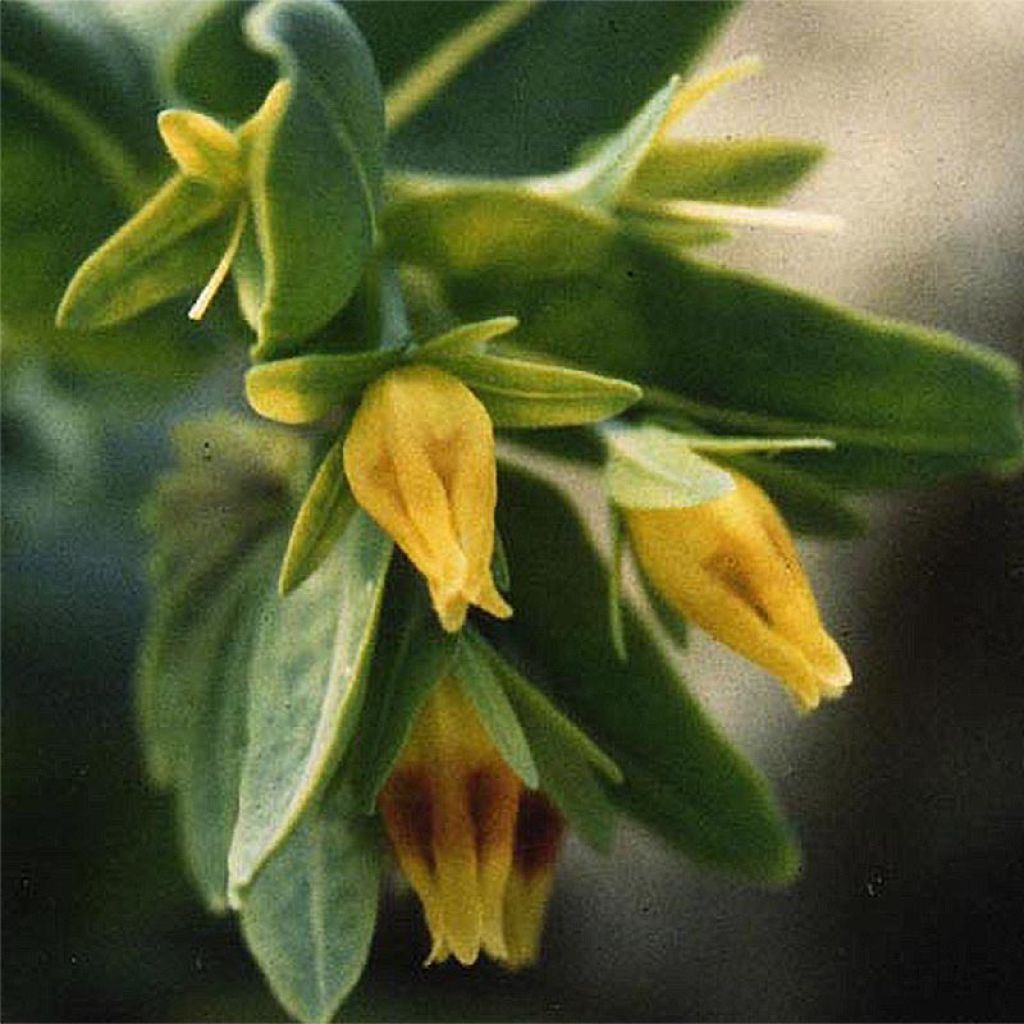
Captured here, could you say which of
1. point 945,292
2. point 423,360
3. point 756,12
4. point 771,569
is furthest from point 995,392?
point 756,12

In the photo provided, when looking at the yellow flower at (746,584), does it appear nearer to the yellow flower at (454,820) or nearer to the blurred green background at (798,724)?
the yellow flower at (454,820)

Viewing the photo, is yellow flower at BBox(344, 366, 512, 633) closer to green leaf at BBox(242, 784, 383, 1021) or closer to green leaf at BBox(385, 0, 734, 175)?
green leaf at BBox(242, 784, 383, 1021)

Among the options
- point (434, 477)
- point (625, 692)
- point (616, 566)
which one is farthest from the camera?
point (625, 692)

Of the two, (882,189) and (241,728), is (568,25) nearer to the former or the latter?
(241,728)

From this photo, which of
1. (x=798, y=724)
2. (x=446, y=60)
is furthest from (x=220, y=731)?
(x=798, y=724)

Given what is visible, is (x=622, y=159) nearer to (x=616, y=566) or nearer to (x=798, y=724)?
(x=616, y=566)
